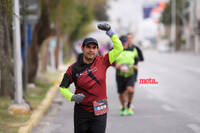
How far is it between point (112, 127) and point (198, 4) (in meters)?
60.8

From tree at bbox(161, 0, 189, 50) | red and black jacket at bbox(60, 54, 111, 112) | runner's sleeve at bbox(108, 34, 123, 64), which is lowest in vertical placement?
red and black jacket at bbox(60, 54, 111, 112)

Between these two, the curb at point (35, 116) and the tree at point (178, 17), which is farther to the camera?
the tree at point (178, 17)

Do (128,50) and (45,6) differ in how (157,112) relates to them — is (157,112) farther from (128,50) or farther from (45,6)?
(45,6)

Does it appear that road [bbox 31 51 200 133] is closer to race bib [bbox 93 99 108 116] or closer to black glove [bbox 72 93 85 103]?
race bib [bbox 93 99 108 116]

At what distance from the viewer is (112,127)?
309 inches

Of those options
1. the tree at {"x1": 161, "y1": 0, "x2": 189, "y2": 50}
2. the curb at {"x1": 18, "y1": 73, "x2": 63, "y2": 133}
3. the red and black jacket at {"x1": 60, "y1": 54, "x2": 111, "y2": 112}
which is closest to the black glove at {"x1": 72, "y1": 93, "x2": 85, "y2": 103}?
the red and black jacket at {"x1": 60, "y1": 54, "x2": 111, "y2": 112}

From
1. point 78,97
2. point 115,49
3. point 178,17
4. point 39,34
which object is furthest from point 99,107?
point 178,17

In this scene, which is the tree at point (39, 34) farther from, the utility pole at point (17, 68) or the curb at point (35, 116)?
the utility pole at point (17, 68)

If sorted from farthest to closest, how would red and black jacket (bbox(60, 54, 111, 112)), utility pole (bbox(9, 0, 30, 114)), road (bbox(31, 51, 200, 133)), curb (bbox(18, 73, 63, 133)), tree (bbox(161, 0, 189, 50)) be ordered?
tree (bbox(161, 0, 189, 50)) < utility pole (bbox(9, 0, 30, 114)) < road (bbox(31, 51, 200, 133)) < curb (bbox(18, 73, 63, 133)) < red and black jacket (bbox(60, 54, 111, 112))

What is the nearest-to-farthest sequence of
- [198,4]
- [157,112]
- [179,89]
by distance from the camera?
1. [157,112]
2. [179,89]
3. [198,4]

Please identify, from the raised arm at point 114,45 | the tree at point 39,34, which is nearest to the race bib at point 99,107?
the raised arm at point 114,45

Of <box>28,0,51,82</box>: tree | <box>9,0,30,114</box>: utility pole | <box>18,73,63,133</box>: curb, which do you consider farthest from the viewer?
<box>28,0,51,82</box>: tree

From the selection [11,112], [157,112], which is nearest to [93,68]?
[11,112]

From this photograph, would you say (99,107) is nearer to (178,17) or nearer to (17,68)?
(17,68)
